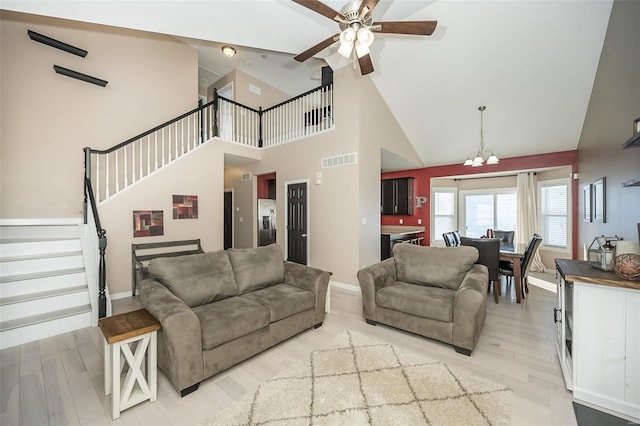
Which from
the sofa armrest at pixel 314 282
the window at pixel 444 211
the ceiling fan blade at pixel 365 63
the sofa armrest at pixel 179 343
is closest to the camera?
the sofa armrest at pixel 179 343

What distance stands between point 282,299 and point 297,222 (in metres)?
2.97

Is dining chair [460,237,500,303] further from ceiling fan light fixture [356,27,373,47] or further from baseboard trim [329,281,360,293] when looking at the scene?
ceiling fan light fixture [356,27,373,47]

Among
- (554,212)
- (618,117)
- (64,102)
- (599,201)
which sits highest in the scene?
(64,102)

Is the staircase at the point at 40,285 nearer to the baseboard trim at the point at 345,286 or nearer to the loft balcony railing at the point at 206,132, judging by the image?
the loft balcony railing at the point at 206,132

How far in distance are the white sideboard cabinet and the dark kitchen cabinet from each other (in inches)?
209

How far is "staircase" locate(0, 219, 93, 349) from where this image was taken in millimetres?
2639

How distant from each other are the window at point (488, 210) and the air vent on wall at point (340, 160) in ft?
13.6

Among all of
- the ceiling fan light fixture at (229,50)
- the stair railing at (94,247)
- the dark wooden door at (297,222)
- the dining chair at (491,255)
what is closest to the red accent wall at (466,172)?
the dining chair at (491,255)

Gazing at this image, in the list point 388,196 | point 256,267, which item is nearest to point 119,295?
point 256,267

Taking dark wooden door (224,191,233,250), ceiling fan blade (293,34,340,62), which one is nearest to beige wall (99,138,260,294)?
dark wooden door (224,191,233,250)

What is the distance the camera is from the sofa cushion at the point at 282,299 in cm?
252

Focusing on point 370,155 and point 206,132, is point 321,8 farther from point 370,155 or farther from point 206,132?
point 206,132

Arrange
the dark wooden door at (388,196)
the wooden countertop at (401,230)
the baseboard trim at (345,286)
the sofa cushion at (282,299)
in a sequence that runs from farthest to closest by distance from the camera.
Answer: the dark wooden door at (388,196) → the wooden countertop at (401,230) → the baseboard trim at (345,286) → the sofa cushion at (282,299)

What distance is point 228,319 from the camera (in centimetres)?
215
